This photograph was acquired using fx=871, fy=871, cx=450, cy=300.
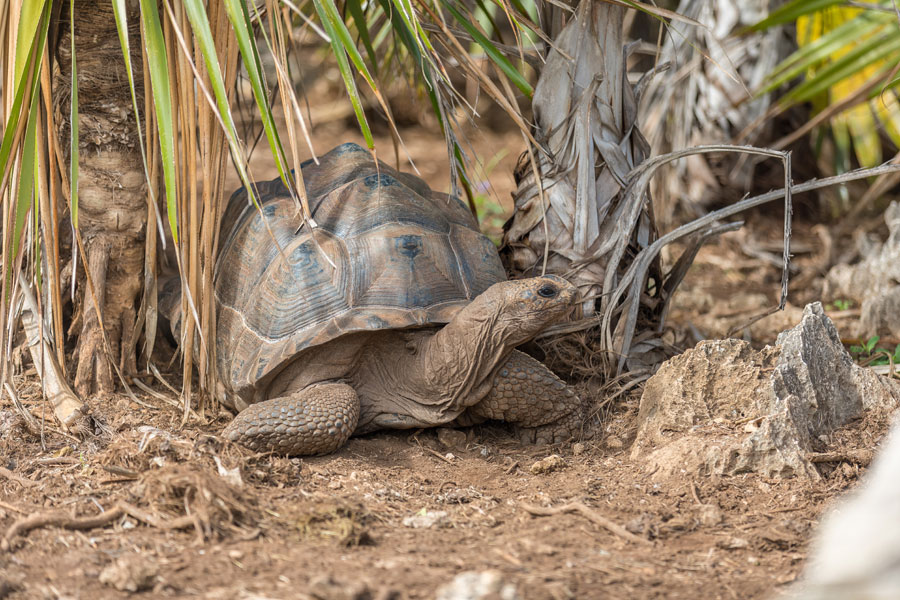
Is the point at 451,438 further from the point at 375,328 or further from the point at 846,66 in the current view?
the point at 846,66

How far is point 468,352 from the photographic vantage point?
3025 mm

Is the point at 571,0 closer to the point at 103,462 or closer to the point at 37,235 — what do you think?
the point at 37,235

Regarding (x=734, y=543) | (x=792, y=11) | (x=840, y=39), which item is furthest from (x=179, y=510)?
(x=840, y=39)

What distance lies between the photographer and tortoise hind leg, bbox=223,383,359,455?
2.84 m

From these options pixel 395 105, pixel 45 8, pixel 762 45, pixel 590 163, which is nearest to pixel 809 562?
pixel 590 163

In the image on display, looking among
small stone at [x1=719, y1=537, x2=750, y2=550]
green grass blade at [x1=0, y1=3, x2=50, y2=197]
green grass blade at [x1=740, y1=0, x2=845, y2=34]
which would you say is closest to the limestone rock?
small stone at [x1=719, y1=537, x2=750, y2=550]

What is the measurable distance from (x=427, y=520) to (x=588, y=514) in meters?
0.43

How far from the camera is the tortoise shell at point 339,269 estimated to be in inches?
120

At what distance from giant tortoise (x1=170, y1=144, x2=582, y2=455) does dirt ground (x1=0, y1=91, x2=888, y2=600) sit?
142 mm

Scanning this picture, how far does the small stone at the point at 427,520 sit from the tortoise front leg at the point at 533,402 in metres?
0.81

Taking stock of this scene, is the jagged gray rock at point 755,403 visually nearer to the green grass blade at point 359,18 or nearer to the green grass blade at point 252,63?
the green grass blade at point 252,63

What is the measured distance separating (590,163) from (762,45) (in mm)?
3532

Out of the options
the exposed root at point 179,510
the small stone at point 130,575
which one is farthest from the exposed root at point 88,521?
the small stone at point 130,575

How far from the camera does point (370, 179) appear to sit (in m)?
3.43
